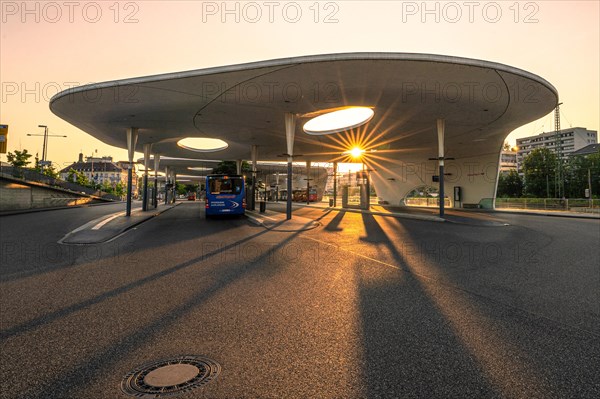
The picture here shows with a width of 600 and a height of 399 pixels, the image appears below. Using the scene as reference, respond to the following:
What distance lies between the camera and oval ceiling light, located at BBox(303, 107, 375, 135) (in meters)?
23.5

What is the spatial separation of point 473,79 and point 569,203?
23640 millimetres

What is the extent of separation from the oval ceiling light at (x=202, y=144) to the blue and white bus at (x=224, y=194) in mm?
15800

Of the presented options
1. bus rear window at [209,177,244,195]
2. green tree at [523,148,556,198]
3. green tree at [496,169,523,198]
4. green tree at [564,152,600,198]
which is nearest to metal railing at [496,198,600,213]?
bus rear window at [209,177,244,195]

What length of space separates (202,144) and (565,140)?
142 m

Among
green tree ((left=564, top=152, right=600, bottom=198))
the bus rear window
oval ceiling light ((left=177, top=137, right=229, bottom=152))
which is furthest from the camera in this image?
green tree ((left=564, top=152, right=600, bottom=198))

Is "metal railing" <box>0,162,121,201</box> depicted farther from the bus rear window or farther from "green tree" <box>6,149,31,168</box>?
the bus rear window

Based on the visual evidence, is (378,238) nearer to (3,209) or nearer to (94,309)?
(94,309)

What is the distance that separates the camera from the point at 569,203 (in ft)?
99.5

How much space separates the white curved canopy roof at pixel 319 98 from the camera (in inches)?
560

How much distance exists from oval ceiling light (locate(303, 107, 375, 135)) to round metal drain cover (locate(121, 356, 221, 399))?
20932 millimetres

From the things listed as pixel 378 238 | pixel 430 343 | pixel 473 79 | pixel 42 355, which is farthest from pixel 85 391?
pixel 473 79

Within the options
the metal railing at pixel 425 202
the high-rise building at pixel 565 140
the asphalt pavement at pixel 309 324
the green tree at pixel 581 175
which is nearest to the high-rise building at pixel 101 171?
the metal railing at pixel 425 202

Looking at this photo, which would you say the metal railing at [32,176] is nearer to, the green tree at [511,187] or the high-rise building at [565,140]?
the green tree at [511,187]

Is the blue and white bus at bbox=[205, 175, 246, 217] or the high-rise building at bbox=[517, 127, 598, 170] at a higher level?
the high-rise building at bbox=[517, 127, 598, 170]
